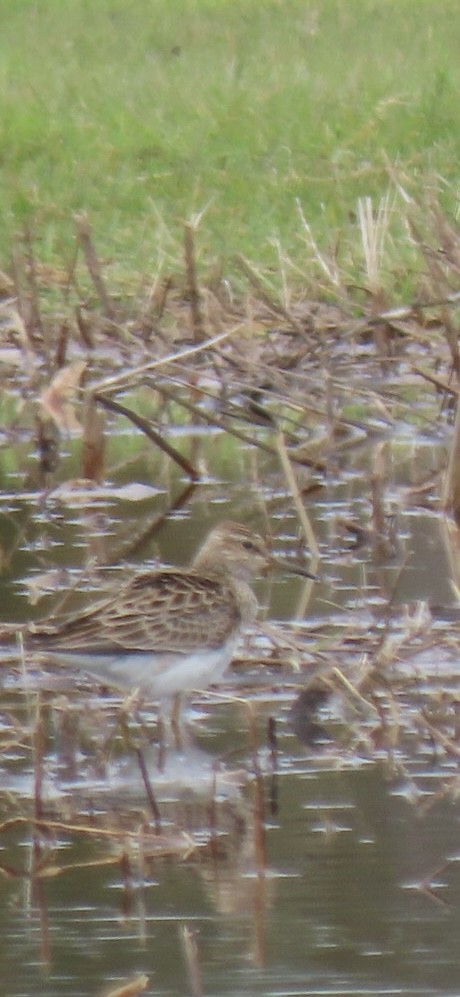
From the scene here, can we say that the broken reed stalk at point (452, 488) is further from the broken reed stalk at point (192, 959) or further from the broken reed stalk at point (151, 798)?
the broken reed stalk at point (192, 959)

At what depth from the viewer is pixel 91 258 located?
9.48 meters

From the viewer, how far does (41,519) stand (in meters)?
8.02

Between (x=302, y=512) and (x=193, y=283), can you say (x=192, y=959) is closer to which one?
(x=302, y=512)

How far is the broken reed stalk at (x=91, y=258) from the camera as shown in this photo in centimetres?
918

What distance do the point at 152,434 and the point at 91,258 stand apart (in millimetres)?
1486

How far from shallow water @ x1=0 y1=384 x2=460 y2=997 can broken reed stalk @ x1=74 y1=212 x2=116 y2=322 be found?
2.30 m

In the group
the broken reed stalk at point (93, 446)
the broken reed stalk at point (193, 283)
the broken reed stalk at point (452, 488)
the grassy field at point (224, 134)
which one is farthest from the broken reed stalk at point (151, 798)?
the grassy field at point (224, 134)

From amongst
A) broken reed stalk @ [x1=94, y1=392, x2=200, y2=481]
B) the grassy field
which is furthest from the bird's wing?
the grassy field

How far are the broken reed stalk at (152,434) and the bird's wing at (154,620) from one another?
2.16m

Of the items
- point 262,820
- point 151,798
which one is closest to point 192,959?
point 262,820

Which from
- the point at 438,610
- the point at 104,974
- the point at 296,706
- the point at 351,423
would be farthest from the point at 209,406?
the point at 104,974

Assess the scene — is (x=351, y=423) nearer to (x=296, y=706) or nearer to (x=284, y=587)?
(x=284, y=587)

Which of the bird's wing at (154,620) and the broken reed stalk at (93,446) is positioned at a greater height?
the bird's wing at (154,620)

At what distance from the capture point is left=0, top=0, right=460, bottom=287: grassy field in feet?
43.8
